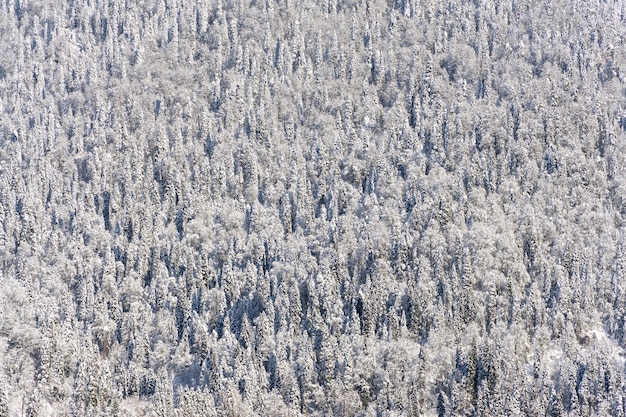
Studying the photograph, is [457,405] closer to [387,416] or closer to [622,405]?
[387,416]

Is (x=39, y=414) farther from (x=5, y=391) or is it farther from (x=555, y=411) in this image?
(x=555, y=411)

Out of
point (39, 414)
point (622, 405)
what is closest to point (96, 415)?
→ point (39, 414)

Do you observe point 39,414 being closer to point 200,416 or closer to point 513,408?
point 200,416

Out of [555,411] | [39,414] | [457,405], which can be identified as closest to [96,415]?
[39,414]

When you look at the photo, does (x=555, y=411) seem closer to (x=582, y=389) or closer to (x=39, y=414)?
(x=582, y=389)

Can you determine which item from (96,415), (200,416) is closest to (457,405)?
(200,416)

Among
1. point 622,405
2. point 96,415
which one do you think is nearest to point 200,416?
point 96,415
